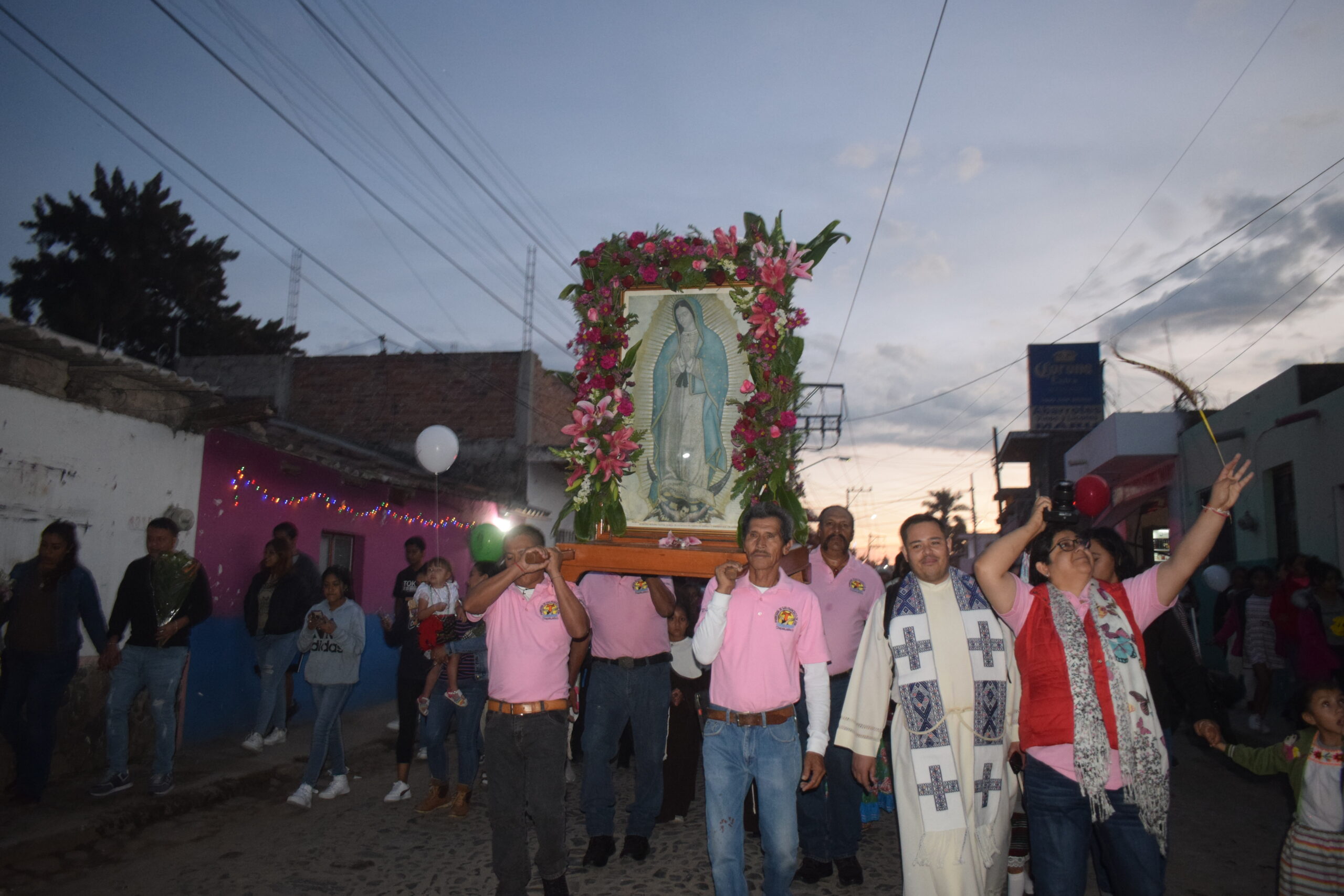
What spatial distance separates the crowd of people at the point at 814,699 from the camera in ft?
11.7

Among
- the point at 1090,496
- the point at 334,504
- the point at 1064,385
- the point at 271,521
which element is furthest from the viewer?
the point at 1064,385

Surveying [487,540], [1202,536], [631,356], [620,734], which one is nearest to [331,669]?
[487,540]

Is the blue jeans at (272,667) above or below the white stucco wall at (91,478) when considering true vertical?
below

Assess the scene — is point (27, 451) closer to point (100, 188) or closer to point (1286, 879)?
point (1286, 879)

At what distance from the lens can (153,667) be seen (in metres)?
6.89

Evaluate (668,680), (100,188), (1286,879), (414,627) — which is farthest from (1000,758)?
(100,188)

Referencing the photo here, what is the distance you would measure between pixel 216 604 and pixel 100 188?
2639 cm

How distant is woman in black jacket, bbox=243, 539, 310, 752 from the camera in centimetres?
869

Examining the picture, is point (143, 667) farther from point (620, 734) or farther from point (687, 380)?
point (687, 380)

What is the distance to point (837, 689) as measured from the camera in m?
5.61

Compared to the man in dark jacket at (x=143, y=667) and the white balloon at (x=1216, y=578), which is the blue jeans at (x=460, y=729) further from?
the white balloon at (x=1216, y=578)

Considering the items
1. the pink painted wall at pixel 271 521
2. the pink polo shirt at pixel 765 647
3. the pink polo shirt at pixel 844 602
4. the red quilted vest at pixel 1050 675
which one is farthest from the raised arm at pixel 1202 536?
the pink painted wall at pixel 271 521

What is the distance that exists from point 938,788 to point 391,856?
349 centimetres

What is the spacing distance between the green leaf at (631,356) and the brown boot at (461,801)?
3.40 m
